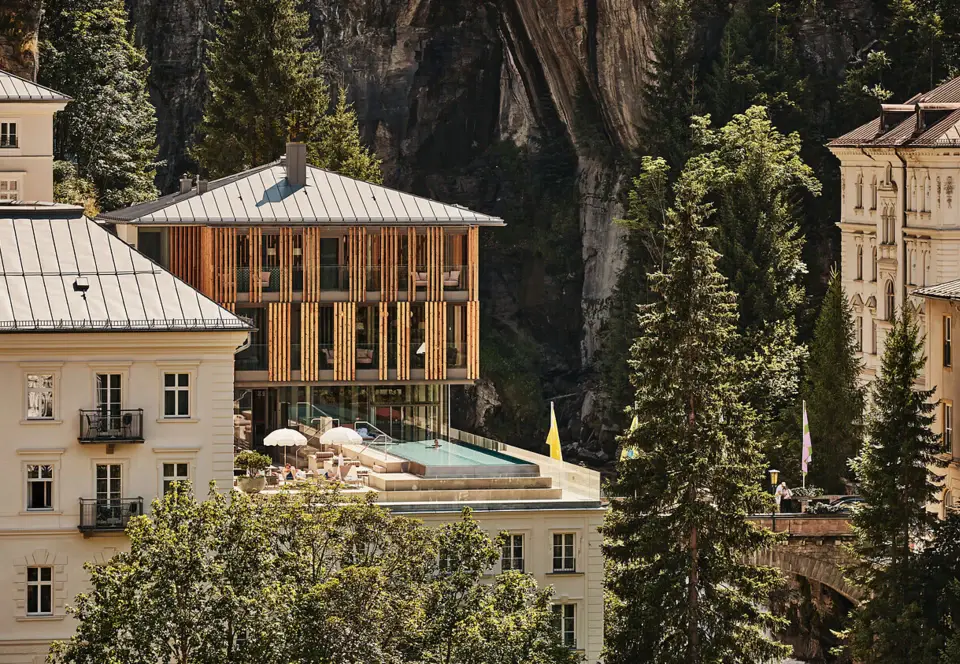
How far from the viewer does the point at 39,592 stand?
80000 mm

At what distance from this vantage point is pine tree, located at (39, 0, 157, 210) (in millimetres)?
131875

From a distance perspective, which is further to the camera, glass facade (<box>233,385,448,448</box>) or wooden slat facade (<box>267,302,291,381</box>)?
wooden slat facade (<box>267,302,291,381</box>)

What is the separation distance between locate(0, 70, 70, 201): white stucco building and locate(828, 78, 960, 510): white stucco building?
3848cm

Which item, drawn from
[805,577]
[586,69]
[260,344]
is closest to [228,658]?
[260,344]

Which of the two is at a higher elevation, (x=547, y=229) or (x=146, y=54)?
(x=146, y=54)

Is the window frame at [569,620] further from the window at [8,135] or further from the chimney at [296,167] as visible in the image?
the window at [8,135]

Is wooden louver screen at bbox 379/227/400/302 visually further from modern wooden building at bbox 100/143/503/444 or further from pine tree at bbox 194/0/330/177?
pine tree at bbox 194/0/330/177

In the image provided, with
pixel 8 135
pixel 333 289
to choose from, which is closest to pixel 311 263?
pixel 333 289

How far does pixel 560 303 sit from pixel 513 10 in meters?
19.9

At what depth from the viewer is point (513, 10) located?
156 metres

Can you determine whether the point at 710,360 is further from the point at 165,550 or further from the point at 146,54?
the point at 146,54

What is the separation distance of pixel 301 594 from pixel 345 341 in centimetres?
3000

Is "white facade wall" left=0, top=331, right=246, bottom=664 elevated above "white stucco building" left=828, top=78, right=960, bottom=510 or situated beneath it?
situated beneath

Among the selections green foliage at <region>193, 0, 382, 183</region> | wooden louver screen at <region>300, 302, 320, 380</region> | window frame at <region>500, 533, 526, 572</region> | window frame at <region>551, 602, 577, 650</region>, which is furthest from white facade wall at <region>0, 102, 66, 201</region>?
green foliage at <region>193, 0, 382, 183</region>
